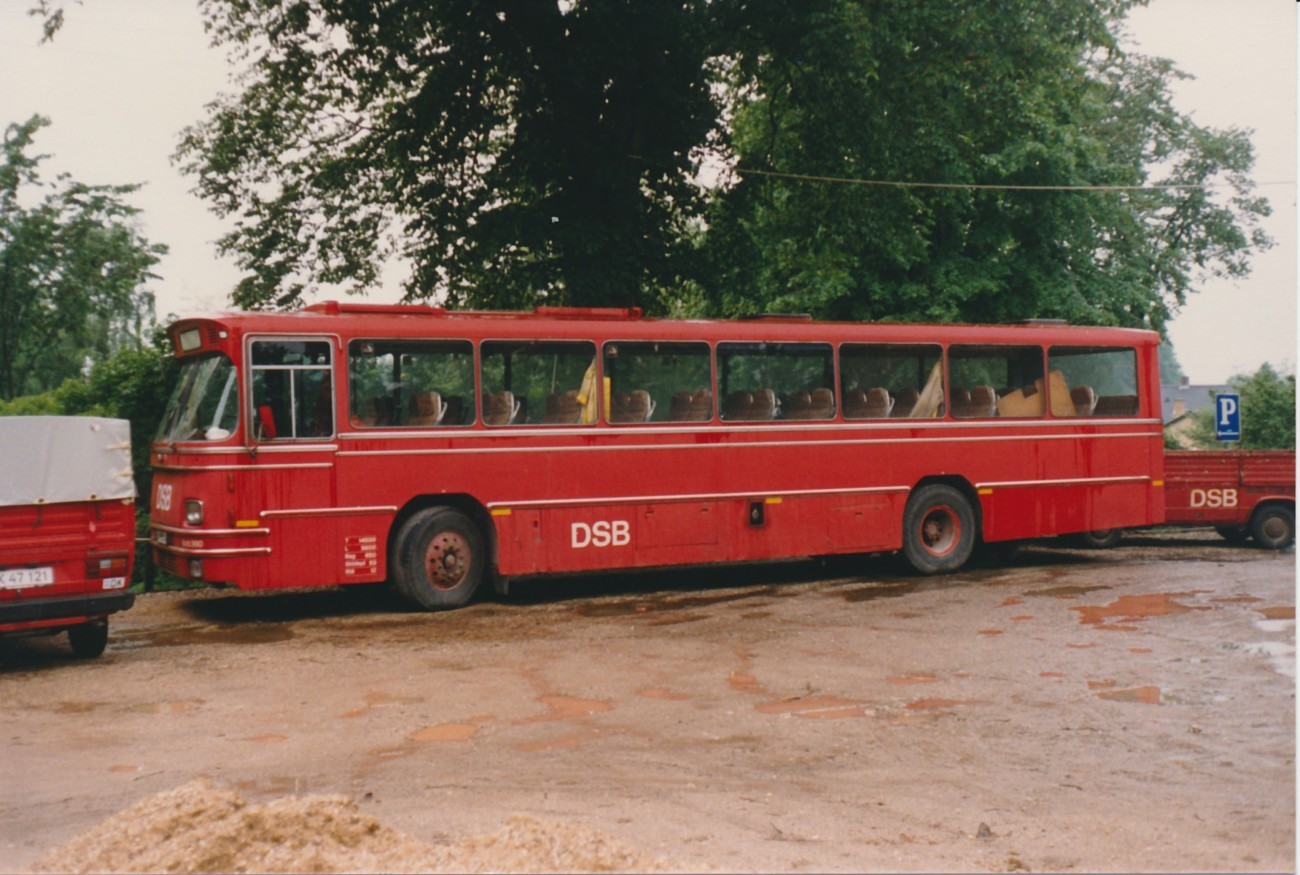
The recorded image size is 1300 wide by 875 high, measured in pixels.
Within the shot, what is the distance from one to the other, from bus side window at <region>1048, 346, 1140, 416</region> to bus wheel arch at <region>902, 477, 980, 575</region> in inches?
73.2

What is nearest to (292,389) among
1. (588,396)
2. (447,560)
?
(447,560)

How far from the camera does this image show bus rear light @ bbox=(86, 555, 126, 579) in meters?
10.4

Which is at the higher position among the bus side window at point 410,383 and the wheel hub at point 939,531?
the bus side window at point 410,383

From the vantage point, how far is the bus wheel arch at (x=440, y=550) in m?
13.5

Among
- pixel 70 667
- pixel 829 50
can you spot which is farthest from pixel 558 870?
pixel 829 50

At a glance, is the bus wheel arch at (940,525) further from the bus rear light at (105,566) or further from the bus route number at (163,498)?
the bus rear light at (105,566)

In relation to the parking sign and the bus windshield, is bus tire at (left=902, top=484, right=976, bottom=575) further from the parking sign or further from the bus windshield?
the parking sign

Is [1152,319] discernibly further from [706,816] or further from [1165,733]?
[706,816]

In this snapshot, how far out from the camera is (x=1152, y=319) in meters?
33.4

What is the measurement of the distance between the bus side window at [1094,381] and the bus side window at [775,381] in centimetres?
353

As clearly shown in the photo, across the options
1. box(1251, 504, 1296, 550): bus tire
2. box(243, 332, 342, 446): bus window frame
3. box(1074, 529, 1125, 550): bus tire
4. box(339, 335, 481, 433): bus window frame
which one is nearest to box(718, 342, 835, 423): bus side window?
box(339, 335, 481, 433): bus window frame

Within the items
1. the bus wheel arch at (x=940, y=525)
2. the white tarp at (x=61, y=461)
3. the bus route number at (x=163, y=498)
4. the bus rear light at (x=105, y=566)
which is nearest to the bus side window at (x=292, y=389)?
the bus route number at (x=163, y=498)

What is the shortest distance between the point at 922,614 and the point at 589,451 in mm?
4021

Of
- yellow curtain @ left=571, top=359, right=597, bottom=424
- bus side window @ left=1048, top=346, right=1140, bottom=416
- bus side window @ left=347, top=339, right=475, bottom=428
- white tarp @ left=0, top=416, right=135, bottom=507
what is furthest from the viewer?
bus side window @ left=1048, top=346, right=1140, bottom=416
